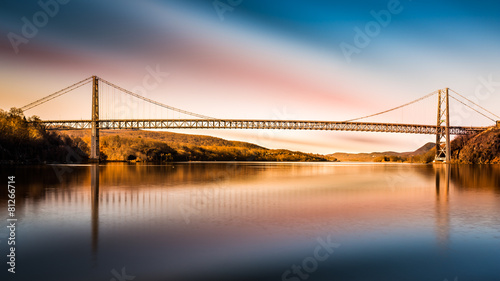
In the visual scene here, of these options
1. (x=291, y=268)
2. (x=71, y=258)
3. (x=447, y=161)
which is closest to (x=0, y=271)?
(x=71, y=258)

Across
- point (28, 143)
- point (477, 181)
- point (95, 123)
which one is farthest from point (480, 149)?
point (28, 143)

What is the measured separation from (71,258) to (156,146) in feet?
385

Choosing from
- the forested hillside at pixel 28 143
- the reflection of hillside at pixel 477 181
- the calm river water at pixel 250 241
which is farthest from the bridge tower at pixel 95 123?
the calm river water at pixel 250 241

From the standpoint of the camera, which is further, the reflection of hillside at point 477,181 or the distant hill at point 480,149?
the distant hill at point 480,149

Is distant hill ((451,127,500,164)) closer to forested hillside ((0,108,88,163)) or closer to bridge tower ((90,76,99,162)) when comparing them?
bridge tower ((90,76,99,162))

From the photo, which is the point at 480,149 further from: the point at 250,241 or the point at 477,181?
the point at 250,241

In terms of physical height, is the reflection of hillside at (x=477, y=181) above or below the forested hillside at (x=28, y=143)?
below

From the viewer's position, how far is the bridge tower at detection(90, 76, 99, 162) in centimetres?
8086

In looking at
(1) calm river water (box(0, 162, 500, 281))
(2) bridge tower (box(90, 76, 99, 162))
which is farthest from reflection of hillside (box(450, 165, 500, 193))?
(2) bridge tower (box(90, 76, 99, 162))

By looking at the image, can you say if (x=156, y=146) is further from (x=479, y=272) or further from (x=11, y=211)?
(x=479, y=272)

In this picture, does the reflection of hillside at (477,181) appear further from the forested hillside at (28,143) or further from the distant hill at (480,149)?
the distant hill at (480,149)

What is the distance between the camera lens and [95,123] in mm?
83812

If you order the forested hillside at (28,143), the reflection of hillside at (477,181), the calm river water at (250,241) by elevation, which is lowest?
the reflection of hillside at (477,181)

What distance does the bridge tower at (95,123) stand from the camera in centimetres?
8086
